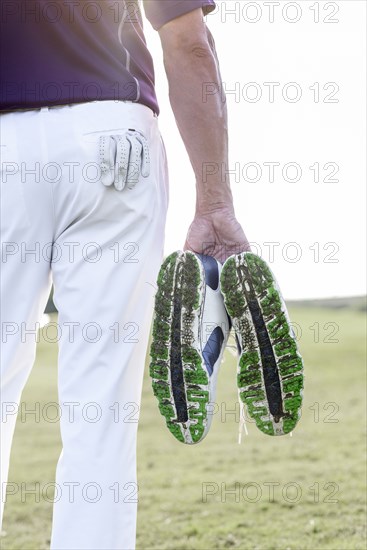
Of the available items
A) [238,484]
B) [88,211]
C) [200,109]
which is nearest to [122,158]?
[88,211]

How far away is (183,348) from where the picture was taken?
244 cm

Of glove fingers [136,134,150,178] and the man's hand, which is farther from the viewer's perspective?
the man's hand

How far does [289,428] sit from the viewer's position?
2613mm

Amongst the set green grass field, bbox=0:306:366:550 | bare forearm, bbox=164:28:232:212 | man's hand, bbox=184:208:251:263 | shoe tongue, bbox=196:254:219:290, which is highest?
bare forearm, bbox=164:28:232:212

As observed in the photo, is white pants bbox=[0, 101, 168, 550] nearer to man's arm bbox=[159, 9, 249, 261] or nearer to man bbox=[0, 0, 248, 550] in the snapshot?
man bbox=[0, 0, 248, 550]

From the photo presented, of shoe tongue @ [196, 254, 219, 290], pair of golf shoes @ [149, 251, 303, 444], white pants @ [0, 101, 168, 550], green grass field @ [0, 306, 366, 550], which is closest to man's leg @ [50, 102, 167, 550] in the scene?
white pants @ [0, 101, 168, 550]

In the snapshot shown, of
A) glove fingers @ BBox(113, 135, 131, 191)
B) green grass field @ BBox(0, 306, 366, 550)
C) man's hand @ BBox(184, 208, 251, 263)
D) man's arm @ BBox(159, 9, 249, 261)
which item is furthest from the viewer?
green grass field @ BBox(0, 306, 366, 550)

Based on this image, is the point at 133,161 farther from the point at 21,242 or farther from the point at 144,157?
the point at 21,242

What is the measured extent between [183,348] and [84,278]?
33 centimetres

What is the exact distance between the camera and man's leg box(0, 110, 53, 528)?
228cm

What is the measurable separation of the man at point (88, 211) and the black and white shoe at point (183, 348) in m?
0.06

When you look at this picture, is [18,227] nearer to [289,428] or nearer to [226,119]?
[226,119]

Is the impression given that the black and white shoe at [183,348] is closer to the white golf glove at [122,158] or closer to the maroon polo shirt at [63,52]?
the white golf glove at [122,158]

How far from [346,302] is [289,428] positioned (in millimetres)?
25182
